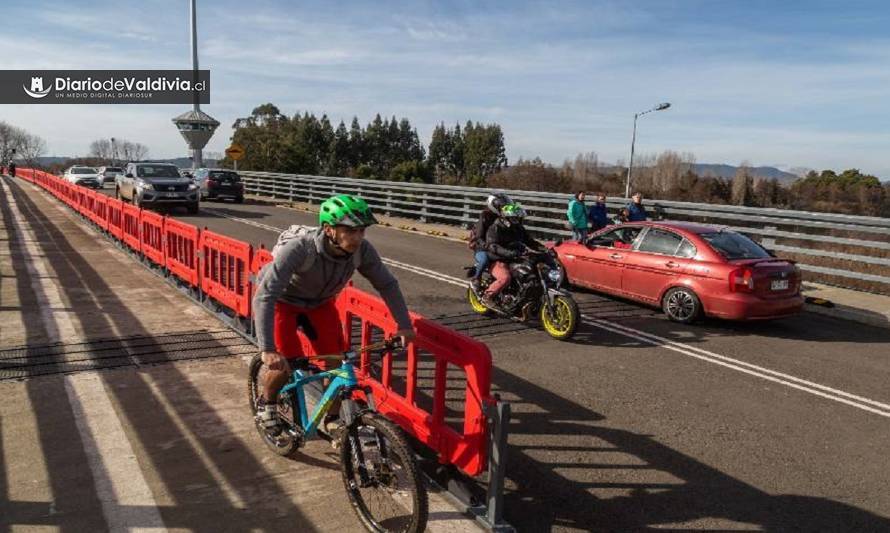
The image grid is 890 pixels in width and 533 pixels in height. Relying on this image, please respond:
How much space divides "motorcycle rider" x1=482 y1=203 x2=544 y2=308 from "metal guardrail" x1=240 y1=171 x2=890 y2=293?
237 inches

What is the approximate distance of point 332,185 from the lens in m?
29.0

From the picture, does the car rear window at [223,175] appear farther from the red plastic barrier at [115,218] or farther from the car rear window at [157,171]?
the red plastic barrier at [115,218]

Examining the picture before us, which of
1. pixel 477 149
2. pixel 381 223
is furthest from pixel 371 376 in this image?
pixel 477 149

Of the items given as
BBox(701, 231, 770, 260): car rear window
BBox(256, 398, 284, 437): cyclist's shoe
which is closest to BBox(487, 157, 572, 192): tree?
BBox(701, 231, 770, 260): car rear window

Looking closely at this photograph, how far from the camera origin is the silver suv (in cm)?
2242

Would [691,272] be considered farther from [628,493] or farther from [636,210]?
[628,493]

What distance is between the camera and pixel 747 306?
8469 millimetres

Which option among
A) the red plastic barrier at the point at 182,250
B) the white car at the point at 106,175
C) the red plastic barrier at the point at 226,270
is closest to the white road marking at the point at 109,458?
the red plastic barrier at the point at 226,270

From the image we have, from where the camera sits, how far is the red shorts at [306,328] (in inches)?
161

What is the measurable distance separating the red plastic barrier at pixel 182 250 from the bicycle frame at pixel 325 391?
18.3 feet

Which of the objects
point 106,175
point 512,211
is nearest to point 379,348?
point 512,211

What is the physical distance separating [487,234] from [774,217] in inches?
267

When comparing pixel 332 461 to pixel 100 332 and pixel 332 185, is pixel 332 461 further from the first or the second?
pixel 332 185

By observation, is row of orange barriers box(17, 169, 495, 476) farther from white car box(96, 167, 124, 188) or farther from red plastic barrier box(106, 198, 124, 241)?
white car box(96, 167, 124, 188)
